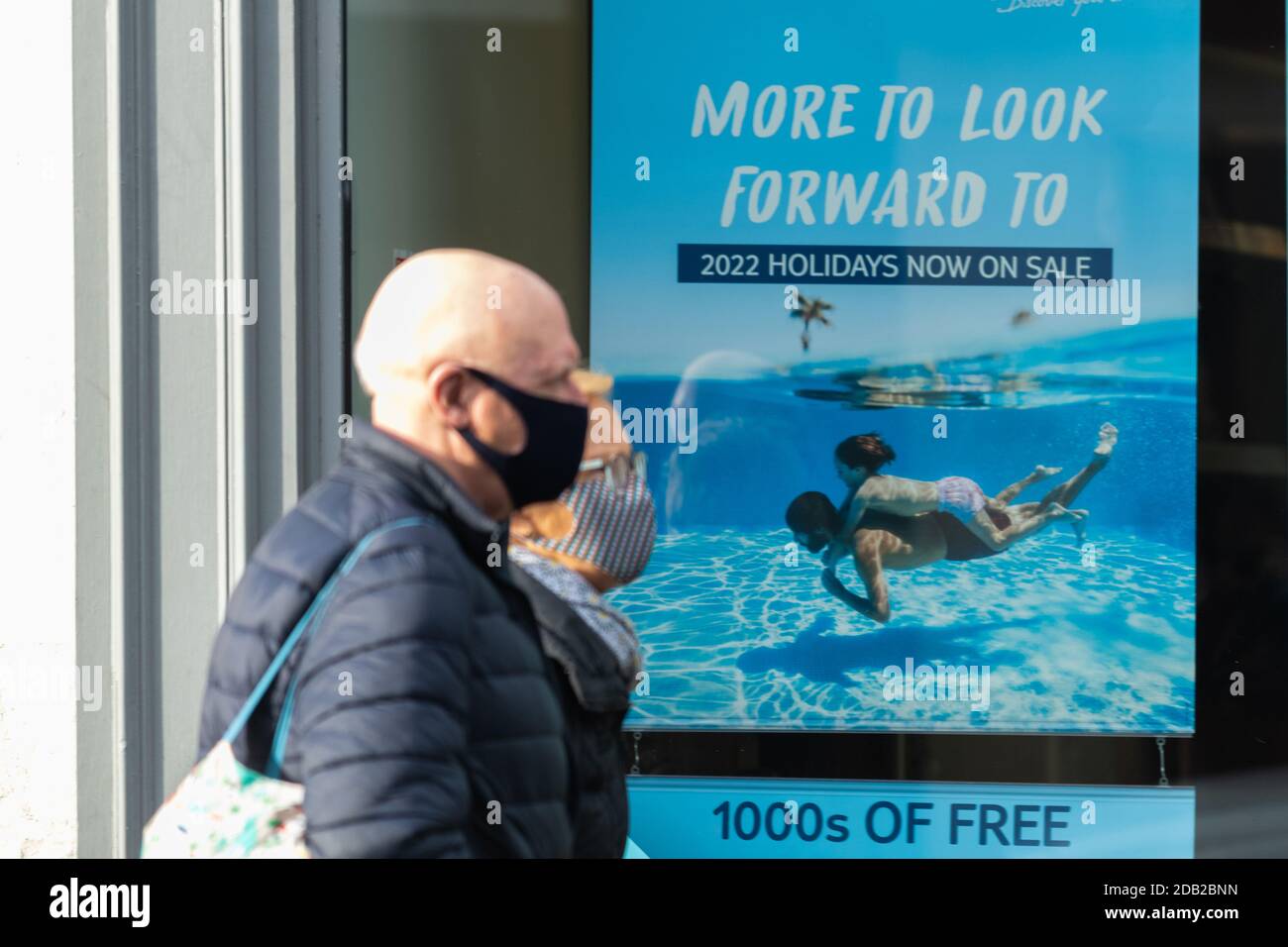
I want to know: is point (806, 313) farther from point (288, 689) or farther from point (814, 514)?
point (288, 689)

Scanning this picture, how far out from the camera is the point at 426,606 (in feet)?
5.43

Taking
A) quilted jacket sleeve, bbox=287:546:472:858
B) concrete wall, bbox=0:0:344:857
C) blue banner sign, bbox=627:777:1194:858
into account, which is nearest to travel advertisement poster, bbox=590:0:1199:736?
blue banner sign, bbox=627:777:1194:858

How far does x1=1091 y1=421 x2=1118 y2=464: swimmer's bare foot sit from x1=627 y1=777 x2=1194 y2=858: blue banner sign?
0.95m

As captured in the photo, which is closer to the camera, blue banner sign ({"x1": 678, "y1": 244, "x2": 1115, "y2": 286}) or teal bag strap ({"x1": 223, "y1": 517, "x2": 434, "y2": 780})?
teal bag strap ({"x1": 223, "y1": 517, "x2": 434, "y2": 780})

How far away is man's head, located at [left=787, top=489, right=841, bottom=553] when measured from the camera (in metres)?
3.57

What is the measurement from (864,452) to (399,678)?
2.19 meters

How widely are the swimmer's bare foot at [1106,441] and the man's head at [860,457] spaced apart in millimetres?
594

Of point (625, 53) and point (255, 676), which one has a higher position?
point (625, 53)

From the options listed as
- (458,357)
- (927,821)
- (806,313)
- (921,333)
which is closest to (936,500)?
(921,333)

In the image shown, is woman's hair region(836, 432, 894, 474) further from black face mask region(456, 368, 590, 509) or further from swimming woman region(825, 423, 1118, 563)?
black face mask region(456, 368, 590, 509)

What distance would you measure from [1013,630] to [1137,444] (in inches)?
25.0

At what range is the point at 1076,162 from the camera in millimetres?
3514
